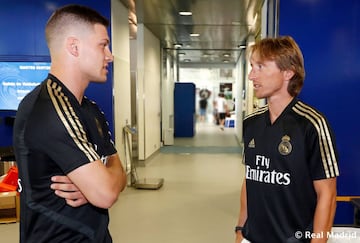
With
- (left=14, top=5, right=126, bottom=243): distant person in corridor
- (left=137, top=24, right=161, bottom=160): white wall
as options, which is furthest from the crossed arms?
(left=137, top=24, right=161, bottom=160): white wall

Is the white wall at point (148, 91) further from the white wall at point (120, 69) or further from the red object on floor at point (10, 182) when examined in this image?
the red object on floor at point (10, 182)

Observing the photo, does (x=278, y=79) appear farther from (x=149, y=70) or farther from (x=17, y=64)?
(x=149, y=70)

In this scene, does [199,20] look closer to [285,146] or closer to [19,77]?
[19,77]

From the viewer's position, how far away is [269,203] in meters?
1.38

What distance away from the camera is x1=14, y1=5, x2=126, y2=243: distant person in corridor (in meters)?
1.08

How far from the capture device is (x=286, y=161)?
52.9 inches

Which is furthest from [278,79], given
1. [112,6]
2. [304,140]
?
[112,6]

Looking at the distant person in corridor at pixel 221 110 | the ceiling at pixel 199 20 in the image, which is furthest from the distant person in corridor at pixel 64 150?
the distant person in corridor at pixel 221 110

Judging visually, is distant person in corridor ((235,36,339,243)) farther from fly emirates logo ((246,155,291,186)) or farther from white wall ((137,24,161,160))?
white wall ((137,24,161,160))

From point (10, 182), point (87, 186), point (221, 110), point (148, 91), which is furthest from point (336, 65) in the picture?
point (221, 110)

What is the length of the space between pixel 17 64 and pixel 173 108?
6.89 m

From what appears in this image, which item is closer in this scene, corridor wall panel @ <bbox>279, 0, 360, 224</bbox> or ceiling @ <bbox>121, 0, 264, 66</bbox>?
corridor wall panel @ <bbox>279, 0, 360, 224</bbox>

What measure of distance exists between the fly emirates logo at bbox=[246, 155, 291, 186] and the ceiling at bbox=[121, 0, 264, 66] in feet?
14.1

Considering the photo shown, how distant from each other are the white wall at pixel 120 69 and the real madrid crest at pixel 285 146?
3.78 m
